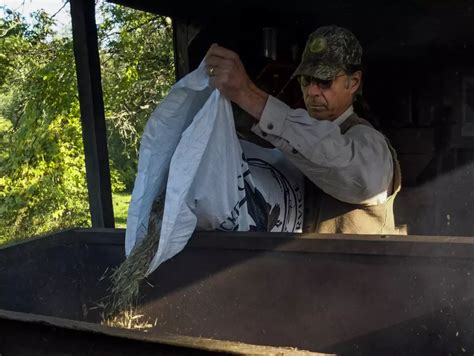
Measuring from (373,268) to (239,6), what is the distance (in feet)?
9.63

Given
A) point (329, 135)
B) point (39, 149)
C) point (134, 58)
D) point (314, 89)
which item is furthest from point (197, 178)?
point (134, 58)

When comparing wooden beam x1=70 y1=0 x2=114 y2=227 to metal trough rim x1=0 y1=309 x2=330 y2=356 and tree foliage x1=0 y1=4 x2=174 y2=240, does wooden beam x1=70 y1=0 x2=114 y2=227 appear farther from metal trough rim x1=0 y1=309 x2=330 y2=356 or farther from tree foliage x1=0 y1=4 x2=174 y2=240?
tree foliage x1=0 y1=4 x2=174 y2=240

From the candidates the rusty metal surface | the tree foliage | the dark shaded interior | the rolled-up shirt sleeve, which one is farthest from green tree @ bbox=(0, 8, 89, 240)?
the rolled-up shirt sleeve

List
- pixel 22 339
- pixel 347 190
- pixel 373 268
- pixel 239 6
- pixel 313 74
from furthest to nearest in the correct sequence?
pixel 239 6, pixel 313 74, pixel 347 190, pixel 373 268, pixel 22 339

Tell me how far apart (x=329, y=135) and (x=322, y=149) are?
2.2 inches

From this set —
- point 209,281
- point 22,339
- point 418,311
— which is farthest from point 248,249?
point 22,339

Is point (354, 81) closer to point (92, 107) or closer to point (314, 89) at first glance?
point (314, 89)

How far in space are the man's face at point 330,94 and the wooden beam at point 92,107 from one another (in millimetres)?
1267

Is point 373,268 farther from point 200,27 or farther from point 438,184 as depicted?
point 200,27

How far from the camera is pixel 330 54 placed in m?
2.42

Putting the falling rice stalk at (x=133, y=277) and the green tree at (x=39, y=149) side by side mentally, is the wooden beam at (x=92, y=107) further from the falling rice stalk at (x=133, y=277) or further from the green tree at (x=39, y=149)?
the green tree at (x=39, y=149)

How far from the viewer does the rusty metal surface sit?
172 cm

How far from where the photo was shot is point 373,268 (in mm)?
1812

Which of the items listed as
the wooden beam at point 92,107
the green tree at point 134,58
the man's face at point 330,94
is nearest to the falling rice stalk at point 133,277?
the man's face at point 330,94
